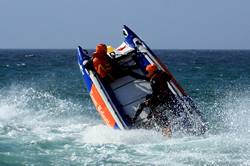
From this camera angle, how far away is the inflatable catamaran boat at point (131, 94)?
9031mm

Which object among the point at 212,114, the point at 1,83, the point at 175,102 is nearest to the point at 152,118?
the point at 175,102

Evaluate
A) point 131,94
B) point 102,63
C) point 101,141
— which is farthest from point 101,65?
point 101,141

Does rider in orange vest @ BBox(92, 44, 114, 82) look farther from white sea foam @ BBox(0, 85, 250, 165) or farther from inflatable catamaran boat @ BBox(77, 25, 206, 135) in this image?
white sea foam @ BBox(0, 85, 250, 165)

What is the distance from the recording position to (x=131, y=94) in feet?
33.0

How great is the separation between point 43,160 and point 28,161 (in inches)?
8.6

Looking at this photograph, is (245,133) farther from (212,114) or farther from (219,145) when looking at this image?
(212,114)

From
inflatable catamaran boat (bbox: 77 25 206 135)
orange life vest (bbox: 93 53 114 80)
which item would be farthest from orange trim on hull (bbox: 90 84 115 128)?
orange life vest (bbox: 93 53 114 80)

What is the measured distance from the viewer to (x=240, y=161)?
6.92 m

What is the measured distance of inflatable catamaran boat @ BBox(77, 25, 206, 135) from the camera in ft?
29.6

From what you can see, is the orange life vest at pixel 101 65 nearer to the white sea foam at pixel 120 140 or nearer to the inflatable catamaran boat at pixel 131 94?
the inflatable catamaran boat at pixel 131 94

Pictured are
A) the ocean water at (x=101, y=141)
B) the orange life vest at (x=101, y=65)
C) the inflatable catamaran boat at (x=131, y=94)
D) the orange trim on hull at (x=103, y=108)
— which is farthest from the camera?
the orange life vest at (x=101, y=65)

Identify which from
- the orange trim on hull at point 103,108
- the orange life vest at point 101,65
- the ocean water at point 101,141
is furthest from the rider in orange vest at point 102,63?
the ocean water at point 101,141

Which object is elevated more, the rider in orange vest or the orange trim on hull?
the rider in orange vest

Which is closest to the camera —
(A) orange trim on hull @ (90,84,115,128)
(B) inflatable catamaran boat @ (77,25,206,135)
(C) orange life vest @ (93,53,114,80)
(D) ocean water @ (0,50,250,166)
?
(D) ocean water @ (0,50,250,166)
